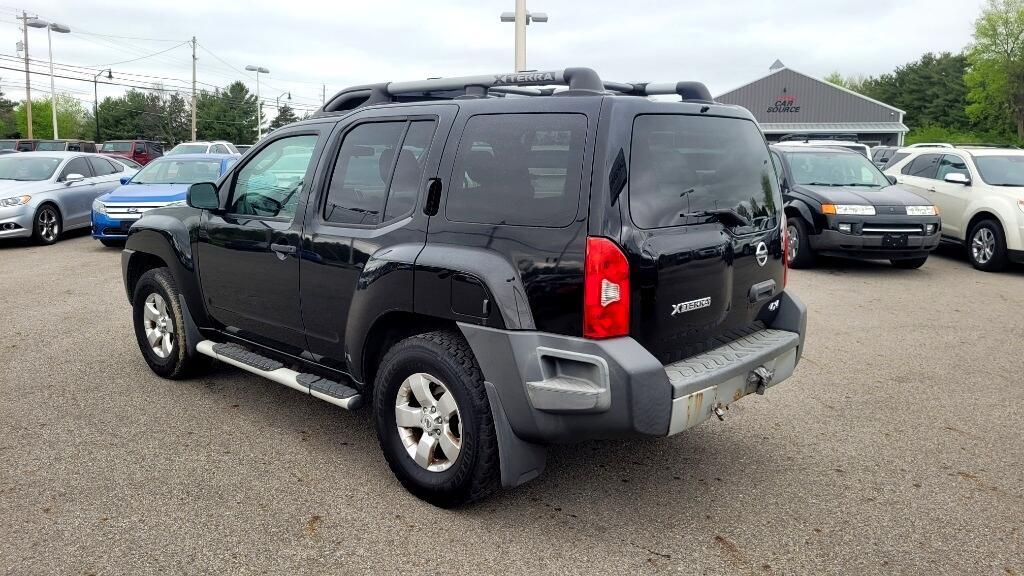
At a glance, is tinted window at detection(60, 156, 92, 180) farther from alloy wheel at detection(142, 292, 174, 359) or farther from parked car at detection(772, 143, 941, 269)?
parked car at detection(772, 143, 941, 269)

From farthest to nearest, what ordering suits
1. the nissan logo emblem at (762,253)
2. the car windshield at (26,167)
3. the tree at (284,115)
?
the tree at (284,115), the car windshield at (26,167), the nissan logo emblem at (762,253)

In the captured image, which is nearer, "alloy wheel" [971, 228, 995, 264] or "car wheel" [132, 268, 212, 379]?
"car wheel" [132, 268, 212, 379]

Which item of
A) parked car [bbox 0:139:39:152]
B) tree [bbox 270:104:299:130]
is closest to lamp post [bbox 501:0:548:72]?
parked car [bbox 0:139:39:152]

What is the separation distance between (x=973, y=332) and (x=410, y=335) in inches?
232

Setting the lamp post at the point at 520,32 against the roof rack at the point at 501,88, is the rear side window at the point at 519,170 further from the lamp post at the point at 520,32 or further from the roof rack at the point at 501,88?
the lamp post at the point at 520,32

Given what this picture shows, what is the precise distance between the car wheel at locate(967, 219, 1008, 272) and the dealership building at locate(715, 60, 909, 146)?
47277 millimetres

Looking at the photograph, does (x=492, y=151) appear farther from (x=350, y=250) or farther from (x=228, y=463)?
(x=228, y=463)

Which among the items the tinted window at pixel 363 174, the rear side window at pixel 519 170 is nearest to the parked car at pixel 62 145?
the tinted window at pixel 363 174

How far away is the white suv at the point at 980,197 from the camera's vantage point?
10875mm

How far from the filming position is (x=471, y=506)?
3791 mm

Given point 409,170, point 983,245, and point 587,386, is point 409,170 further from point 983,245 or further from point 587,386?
point 983,245

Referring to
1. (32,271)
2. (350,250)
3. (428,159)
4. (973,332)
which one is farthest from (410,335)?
(32,271)

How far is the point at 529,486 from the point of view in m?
4.04

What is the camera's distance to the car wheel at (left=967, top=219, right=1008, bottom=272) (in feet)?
35.9
